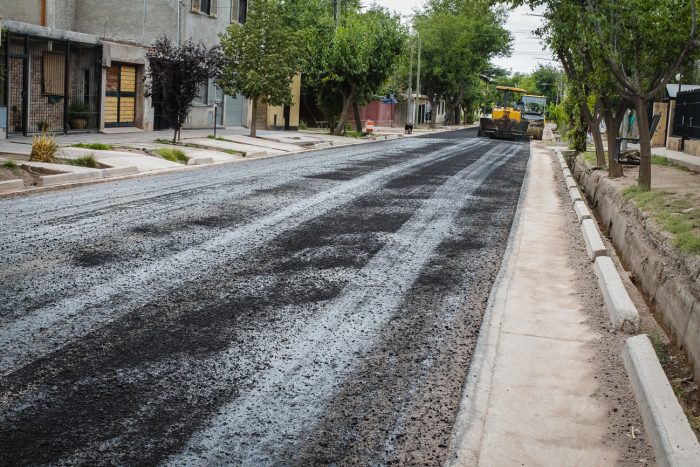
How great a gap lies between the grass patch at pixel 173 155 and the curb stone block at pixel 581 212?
1075 cm

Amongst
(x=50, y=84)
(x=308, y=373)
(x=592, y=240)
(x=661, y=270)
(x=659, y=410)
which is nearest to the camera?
(x=659, y=410)

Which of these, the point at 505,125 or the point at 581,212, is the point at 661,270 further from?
the point at 505,125

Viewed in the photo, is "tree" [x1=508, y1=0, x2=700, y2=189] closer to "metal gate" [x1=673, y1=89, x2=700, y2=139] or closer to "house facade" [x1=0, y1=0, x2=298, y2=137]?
"metal gate" [x1=673, y1=89, x2=700, y2=139]

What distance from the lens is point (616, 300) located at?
23.6 feet

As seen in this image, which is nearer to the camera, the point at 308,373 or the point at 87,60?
the point at 308,373

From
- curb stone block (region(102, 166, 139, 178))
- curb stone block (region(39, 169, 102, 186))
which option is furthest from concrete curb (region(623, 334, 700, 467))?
curb stone block (region(102, 166, 139, 178))

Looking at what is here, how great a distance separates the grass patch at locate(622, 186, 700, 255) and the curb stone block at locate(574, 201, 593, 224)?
69 centimetres

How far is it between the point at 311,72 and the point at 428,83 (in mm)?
34785

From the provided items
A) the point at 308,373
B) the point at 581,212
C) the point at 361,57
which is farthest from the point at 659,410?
the point at 361,57

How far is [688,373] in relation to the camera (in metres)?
6.29

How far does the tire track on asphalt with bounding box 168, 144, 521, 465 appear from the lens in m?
4.25

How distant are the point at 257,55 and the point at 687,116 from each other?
646 inches

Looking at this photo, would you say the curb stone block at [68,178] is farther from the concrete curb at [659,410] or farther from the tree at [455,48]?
the tree at [455,48]

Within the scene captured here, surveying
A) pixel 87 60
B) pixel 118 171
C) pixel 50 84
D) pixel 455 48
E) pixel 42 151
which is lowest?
pixel 118 171
